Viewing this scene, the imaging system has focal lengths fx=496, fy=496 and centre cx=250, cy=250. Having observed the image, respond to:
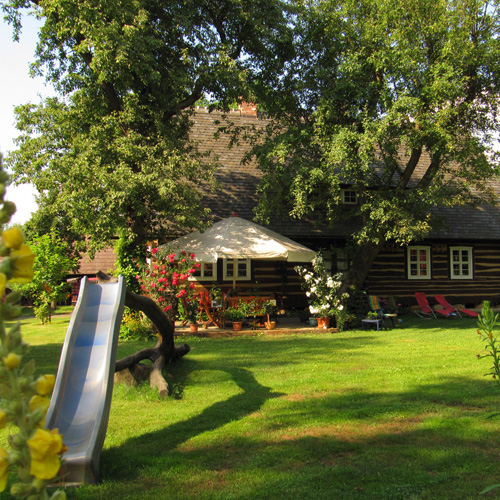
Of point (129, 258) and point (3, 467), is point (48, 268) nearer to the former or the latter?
point (129, 258)

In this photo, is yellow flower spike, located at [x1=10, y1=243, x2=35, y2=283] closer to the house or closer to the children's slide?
the children's slide

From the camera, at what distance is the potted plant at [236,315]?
13516 millimetres

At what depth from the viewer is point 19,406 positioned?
934 mm

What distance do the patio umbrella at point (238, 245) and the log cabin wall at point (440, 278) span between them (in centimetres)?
646

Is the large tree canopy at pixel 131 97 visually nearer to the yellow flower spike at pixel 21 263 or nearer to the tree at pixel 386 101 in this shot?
the tree at pixel 386 101

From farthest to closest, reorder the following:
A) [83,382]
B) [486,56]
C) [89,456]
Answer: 1. [486,56]
2. [83,382]
3. [89,456]

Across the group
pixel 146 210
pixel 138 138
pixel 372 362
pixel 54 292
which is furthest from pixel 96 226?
pixel 372 362

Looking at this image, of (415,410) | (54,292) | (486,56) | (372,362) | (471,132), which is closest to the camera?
(415,410)

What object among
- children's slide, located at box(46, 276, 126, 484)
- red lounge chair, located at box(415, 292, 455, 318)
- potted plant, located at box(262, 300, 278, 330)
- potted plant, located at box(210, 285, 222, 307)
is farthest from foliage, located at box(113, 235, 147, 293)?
red lounge chair, located at box(415, 292, 455, 318)

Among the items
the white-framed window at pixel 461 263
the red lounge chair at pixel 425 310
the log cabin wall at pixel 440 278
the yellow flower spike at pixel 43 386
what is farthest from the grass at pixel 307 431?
the white-framed window at pixel 461 263

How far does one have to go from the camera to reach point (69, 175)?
517 inches

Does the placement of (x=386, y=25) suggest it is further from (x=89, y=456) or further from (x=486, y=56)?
(x=89, y=456)

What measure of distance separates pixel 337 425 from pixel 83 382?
277 cm

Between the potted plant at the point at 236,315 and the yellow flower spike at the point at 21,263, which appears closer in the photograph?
the yellow flower spike at the point at 21,263
